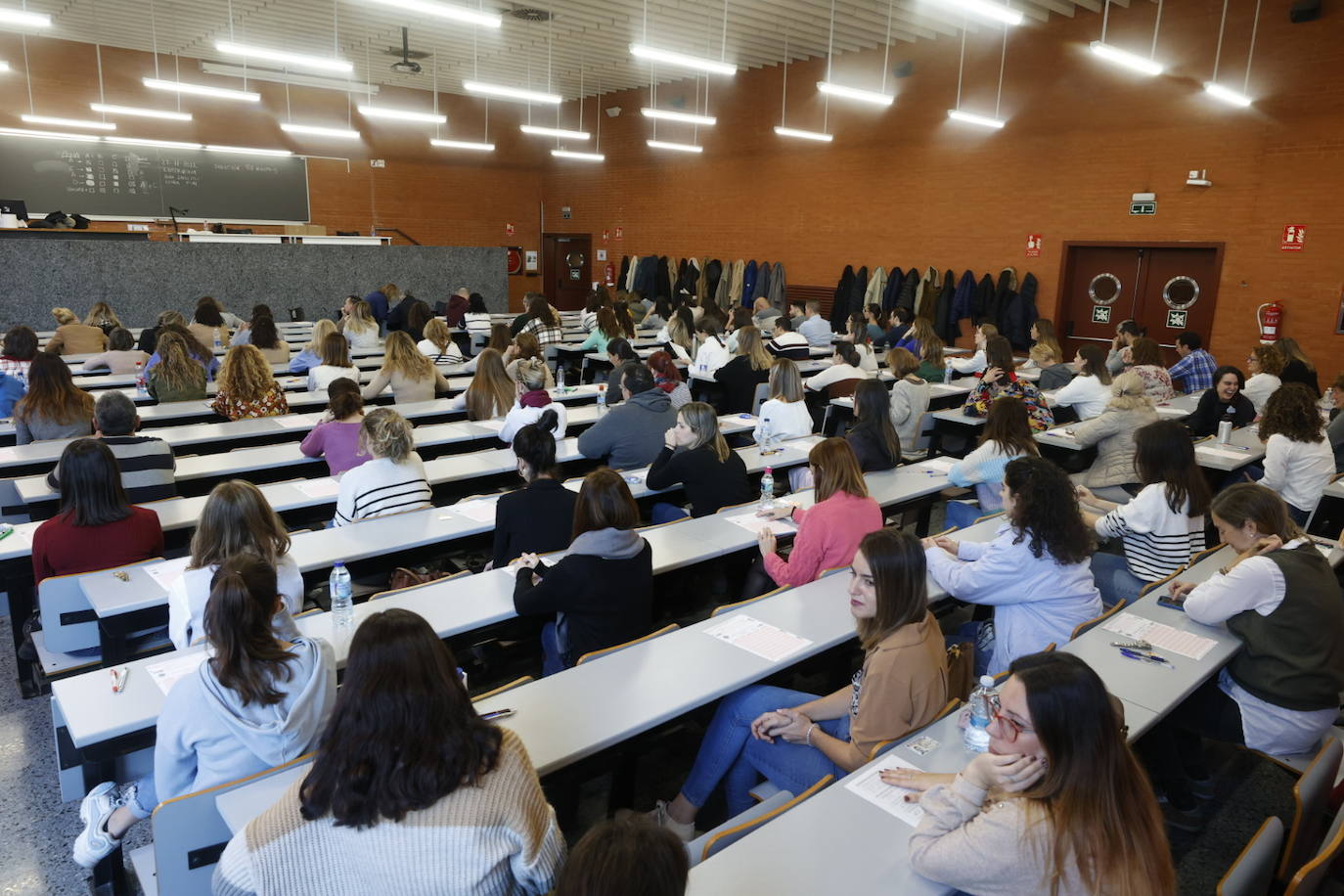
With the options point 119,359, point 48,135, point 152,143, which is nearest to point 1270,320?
point 119,359

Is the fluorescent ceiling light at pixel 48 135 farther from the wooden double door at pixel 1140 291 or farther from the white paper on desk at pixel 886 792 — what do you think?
the white paper on desk at pixel 886 792

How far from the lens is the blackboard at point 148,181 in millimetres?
14023

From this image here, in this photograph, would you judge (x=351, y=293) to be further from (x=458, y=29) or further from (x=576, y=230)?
(x=576, y=230)

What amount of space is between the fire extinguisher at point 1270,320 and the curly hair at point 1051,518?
29.0ft

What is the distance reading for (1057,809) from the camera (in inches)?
67.2

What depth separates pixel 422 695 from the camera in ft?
5.79

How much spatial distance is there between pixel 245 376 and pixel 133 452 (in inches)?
78.6

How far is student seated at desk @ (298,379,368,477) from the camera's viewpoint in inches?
196

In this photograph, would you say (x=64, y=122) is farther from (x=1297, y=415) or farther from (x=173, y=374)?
(x=1297, y=415)

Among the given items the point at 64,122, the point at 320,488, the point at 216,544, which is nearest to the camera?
the point at 216,544

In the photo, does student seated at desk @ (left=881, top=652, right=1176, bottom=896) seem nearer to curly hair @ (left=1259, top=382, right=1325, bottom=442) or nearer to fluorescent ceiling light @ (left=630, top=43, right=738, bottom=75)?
curly hair @ (left=1259, top=382, right=1325, bottom=442)

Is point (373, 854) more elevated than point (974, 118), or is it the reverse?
point (974, 118)

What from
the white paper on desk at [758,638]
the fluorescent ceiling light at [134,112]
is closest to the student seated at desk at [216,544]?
the white paper on desk at [758,638]

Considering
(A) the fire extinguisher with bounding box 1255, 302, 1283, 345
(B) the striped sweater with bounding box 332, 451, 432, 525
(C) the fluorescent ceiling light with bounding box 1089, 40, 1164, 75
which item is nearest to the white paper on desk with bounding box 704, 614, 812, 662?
(B) the striped sweater with bounding box 332, 451, 432, 525
